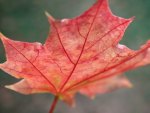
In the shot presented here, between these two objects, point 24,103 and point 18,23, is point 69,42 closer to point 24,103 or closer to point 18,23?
point 24,103

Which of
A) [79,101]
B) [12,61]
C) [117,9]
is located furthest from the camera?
[117,9]

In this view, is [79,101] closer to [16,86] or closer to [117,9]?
[117,9]

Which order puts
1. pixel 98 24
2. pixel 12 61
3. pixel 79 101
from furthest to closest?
pixel 79 101
pixel 12 61
pixel 98 24

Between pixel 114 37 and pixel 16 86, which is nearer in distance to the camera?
pixel 114 37

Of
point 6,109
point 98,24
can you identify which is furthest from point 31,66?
point 6,109

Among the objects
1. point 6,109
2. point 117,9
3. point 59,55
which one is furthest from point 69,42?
point 117,9

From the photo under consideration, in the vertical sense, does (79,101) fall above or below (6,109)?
above

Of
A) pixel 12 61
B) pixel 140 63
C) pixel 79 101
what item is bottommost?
pixel 12 61
